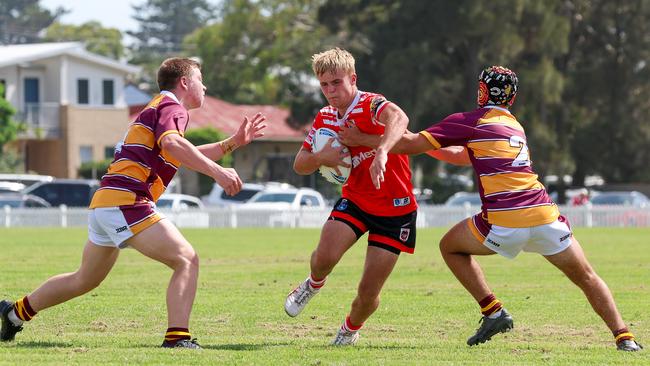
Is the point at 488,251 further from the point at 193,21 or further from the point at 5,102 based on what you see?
the point at 193,21

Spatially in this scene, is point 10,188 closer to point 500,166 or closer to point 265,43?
point 265,43

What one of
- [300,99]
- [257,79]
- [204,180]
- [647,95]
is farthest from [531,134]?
[257,79]

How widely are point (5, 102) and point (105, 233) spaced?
49022mm

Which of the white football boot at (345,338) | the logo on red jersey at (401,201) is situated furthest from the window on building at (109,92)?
the logo on red jersey at (401,201)

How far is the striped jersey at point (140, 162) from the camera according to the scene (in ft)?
31.5

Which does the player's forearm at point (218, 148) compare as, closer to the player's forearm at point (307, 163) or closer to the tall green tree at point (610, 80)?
the player's forearm at point (307, 163)

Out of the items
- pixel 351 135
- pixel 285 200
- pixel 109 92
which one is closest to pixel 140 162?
pixel 351 135

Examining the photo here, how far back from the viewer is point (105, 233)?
9.73 m

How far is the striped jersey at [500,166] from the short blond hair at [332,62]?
2.66ft

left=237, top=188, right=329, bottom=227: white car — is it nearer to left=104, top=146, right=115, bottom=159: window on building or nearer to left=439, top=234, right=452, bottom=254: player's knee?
left=104, top=146, right=115, bottom=159: window on building

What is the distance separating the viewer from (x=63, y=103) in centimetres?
6278

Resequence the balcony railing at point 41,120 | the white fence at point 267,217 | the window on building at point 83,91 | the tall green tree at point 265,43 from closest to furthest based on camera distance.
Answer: the white fence at point 267,217
the balcony railing at point 41,120
the window on building at point 83,91
the tall green tree at point 265,43

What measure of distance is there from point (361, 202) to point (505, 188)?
3.96 feet

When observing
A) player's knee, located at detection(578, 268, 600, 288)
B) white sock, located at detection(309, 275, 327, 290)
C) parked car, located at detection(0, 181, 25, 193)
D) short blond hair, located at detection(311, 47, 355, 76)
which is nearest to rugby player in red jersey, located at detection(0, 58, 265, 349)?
short blond hair, located at detection(311, 47, 355, 76)
